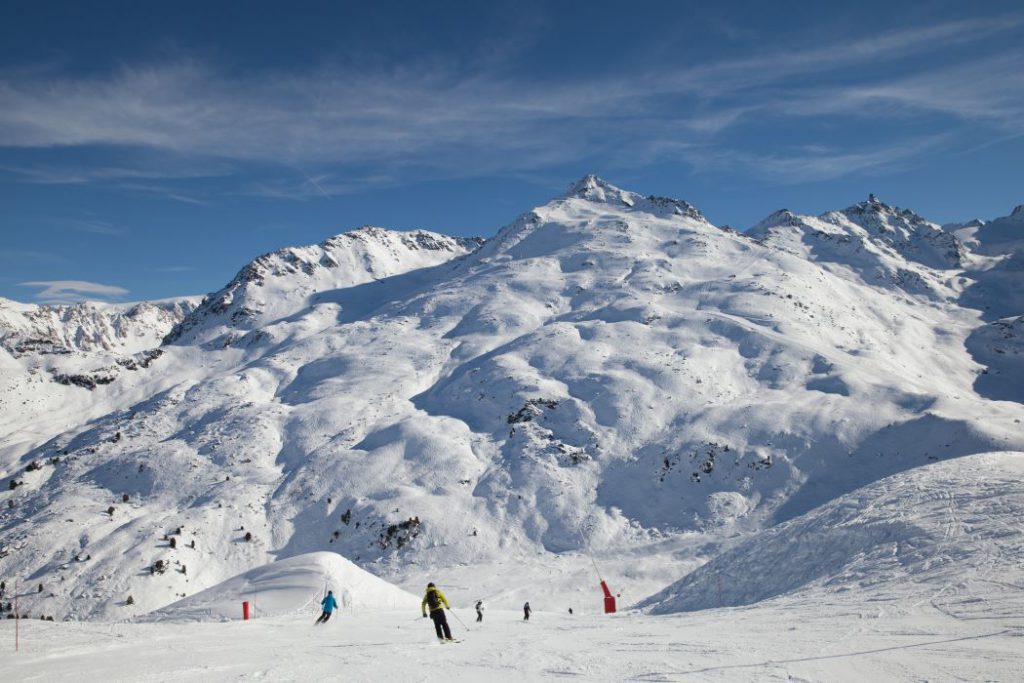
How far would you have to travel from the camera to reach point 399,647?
14867 millimetres

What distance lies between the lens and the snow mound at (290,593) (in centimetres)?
2583

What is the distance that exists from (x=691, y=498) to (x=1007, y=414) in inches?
1303

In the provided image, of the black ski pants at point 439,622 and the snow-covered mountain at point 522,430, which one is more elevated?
the snow-covered mountain at point 522,430

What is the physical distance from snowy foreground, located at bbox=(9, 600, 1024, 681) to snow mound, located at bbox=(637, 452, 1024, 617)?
2.71 meters

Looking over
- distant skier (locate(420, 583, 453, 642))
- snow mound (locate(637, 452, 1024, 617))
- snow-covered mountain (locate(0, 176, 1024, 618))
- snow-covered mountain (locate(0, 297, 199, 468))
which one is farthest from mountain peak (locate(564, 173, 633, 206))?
distant skier (locate(420, 583, 453, 642))

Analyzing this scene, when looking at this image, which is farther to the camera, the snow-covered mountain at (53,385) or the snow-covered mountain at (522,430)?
the snow-covered mountain at (53,385)

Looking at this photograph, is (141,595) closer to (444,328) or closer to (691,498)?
(691,498)

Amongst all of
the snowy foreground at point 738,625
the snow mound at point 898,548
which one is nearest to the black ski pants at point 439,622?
the snowy foreground at point 738,625

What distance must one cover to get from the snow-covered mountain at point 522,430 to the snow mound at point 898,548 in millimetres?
20074

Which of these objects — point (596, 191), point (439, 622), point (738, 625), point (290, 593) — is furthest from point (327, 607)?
point (596, 191)

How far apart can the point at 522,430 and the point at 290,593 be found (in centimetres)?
3942

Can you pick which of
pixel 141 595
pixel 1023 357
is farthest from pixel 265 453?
pixel 1023 357

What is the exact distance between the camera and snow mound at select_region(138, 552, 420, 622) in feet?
84.7

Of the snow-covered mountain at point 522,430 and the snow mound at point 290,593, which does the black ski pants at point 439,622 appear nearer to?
the snow mound at point 290,593
